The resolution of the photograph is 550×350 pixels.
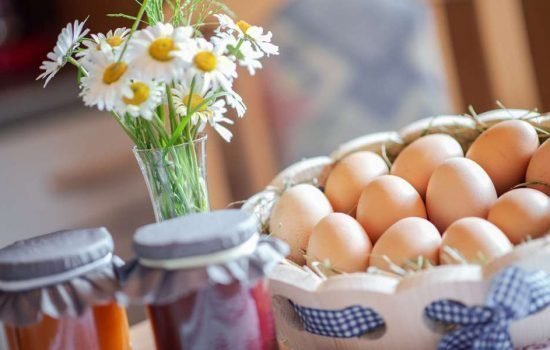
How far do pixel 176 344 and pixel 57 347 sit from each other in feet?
0.38

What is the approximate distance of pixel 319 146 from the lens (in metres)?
2.50

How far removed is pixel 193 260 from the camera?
0.68 meters

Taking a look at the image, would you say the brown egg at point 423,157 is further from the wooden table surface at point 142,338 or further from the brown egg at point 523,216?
the wooden table surface at point 142,338

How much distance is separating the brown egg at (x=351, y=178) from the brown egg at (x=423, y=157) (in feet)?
0.08

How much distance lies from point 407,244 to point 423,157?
179 mm

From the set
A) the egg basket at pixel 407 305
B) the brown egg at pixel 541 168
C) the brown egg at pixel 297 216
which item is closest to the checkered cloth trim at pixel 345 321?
the egg basket at pixel 407 305

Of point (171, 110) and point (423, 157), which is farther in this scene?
point (423, 157)

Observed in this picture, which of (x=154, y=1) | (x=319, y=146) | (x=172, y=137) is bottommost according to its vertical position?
(x=319, y=146)

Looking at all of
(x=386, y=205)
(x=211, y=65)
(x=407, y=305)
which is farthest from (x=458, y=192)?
(x=211, y=65)

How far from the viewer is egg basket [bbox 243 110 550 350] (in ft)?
2.30

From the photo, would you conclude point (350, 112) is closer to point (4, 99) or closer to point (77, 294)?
point (4, 99)

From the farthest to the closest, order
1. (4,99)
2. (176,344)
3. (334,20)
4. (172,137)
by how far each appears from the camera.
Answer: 1. (334,20)
2. (4,99)
3. (172,137)
4. (176,344)

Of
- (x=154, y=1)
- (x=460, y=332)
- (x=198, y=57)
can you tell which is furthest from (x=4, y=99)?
(x=460, y=332)

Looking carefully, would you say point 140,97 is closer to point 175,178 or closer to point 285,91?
point 175,178
